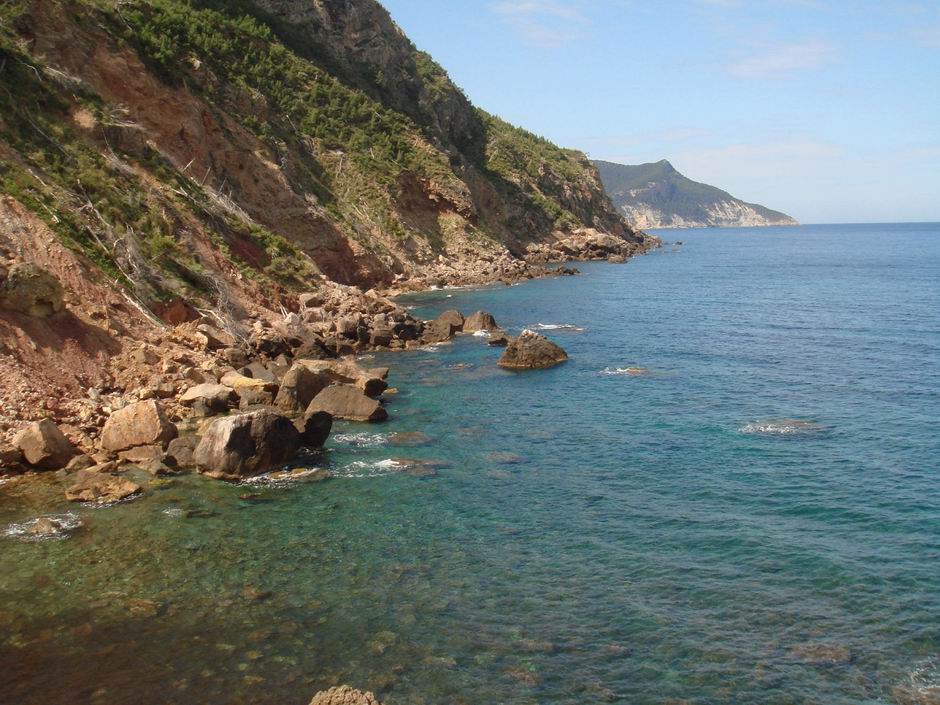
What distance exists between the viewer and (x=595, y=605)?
1622 centimetres

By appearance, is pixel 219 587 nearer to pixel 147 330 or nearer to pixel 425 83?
pixel 147 330

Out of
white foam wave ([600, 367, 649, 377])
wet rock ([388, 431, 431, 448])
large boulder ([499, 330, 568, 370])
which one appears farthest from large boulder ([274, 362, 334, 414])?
white foam wave ([600, 367, 649, 377])

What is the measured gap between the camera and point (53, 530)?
1903 centimetres

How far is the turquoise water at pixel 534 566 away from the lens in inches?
539

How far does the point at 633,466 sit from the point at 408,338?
2523cm

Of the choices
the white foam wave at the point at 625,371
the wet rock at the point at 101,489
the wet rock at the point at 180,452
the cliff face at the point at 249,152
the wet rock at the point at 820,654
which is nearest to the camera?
the wet rock at the point at 820,654

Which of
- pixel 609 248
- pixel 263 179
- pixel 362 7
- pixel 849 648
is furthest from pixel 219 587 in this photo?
pixel 609 248

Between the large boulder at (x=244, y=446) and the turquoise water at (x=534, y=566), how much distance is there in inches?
39.3

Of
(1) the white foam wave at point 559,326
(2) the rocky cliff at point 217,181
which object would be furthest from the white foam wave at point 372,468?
(1) the white foam wave at point 559,326

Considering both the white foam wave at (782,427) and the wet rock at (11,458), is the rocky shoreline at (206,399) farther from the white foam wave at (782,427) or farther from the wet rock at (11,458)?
the white foam wave at (782,427)

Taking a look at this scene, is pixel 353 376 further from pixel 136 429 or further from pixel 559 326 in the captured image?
pixel 559 326

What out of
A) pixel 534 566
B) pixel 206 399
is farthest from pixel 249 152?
pixel 534 566

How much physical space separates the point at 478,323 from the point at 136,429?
29.6 meters

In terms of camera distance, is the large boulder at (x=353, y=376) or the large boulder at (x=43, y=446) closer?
the large boulder at (x=43, y=446)
